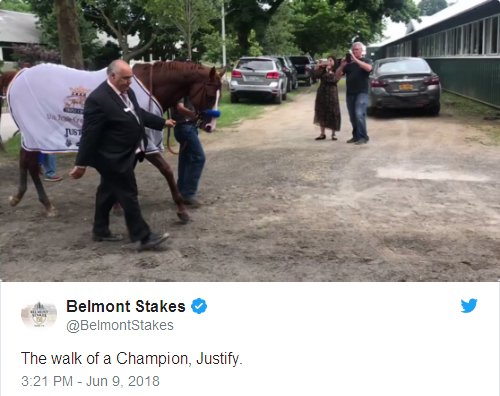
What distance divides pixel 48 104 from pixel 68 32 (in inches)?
226

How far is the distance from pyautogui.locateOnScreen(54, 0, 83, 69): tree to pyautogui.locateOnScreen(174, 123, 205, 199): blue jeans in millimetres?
5660

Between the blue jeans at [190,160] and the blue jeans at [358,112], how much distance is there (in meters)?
4.91

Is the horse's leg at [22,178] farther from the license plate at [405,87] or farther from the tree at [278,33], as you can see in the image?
the tree at [278,33]

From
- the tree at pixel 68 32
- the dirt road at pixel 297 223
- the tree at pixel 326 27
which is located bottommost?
the dirt road at pixel 297 223

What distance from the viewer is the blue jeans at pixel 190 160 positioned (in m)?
6.37

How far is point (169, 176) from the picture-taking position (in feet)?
18.4

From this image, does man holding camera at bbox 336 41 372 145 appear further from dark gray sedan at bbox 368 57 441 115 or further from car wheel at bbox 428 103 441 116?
car wheel at bbox 428 103 441 116

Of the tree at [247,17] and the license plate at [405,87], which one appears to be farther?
the tree at [247,17]

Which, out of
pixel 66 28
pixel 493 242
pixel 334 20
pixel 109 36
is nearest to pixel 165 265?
pixel 493 242

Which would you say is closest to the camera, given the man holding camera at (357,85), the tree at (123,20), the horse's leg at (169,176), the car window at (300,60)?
the horse's leg at (169,176)

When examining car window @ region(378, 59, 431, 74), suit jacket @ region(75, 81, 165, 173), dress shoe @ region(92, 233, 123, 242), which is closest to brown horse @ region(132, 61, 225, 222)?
dress shoe @ region(92, 233, 123, 242)

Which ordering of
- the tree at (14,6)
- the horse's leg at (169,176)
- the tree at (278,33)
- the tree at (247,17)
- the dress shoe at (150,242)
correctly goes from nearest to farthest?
the dress shoe at (150,242), the horse's leg at (169,176), the tree at (247,17), the tree at (278,33), the tree at (14,6)
